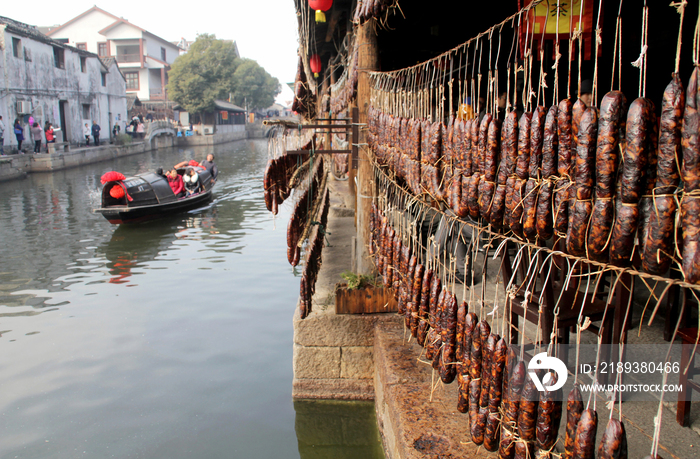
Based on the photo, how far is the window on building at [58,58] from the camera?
2695cm

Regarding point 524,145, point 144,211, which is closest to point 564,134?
point 524,145

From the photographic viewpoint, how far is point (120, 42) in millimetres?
46875

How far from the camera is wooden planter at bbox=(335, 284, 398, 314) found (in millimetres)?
4637

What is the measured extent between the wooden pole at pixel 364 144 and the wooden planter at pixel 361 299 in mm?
351

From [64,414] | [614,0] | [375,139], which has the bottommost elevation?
[64,414]

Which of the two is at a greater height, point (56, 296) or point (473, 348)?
point (473, 348)

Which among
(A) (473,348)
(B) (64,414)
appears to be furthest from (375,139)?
(B) (64,414)

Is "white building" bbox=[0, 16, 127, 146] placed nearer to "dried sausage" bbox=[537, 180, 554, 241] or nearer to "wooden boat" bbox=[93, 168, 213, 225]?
"wooden boat" bbox=[93, 168, 213, 225]

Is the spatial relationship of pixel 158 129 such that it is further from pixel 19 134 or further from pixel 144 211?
pixel 144 211

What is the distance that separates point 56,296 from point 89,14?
4825 centimetres

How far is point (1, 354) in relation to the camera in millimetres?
6199

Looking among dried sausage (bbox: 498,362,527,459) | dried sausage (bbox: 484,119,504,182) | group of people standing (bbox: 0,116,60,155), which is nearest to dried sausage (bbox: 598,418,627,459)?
dried sausage (bbox: 498,362,527,459)

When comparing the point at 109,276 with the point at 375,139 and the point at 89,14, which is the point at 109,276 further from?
the point at 89,14

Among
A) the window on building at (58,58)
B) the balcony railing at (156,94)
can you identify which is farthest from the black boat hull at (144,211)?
the balcony railing at (156,94)
